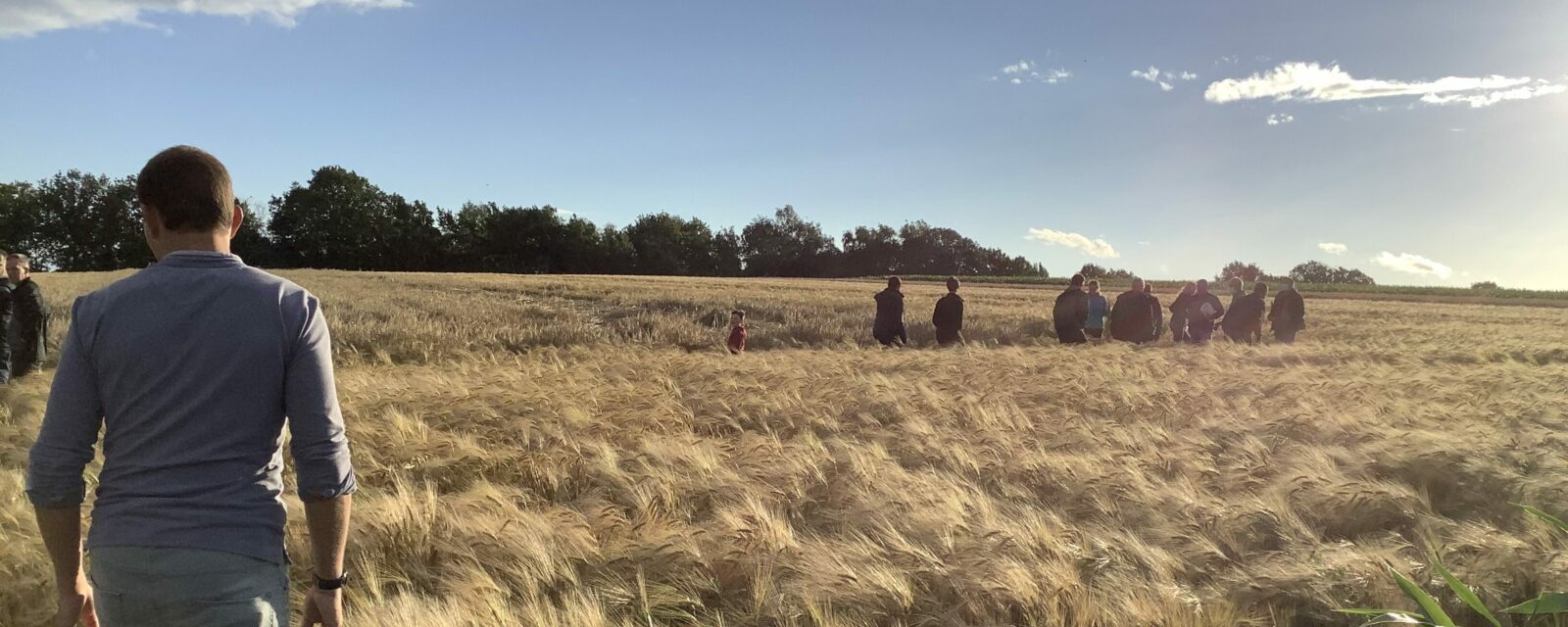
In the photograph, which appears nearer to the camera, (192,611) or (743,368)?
(192,611)

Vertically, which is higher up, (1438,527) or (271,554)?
(271,554)

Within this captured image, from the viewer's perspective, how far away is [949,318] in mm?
14305

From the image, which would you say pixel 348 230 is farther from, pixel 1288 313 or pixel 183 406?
pixel 183 406

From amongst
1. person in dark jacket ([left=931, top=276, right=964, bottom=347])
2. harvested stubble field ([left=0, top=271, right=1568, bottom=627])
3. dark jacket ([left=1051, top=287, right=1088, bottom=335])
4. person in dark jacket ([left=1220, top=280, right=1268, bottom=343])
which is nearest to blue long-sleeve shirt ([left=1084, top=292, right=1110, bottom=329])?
dark jacket ([left=1051, top=287, right=1088, bottom=335])

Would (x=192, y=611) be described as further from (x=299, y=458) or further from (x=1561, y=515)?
(x=1561, y=515)

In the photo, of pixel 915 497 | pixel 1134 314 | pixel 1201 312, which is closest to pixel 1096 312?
pixel 1134 314

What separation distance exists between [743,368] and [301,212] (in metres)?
95.8

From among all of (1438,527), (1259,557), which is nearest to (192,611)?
(1259,557)

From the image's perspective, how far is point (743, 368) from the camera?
7812mm

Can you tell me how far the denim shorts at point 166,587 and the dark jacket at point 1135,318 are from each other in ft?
50.6

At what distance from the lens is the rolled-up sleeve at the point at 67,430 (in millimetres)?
1668

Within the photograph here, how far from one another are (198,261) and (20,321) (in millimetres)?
10199

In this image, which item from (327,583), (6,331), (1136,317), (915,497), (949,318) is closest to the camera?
(327,583)

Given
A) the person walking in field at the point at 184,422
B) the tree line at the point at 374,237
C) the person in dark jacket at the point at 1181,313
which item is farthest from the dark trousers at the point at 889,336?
the tree line at the point at 374,237
